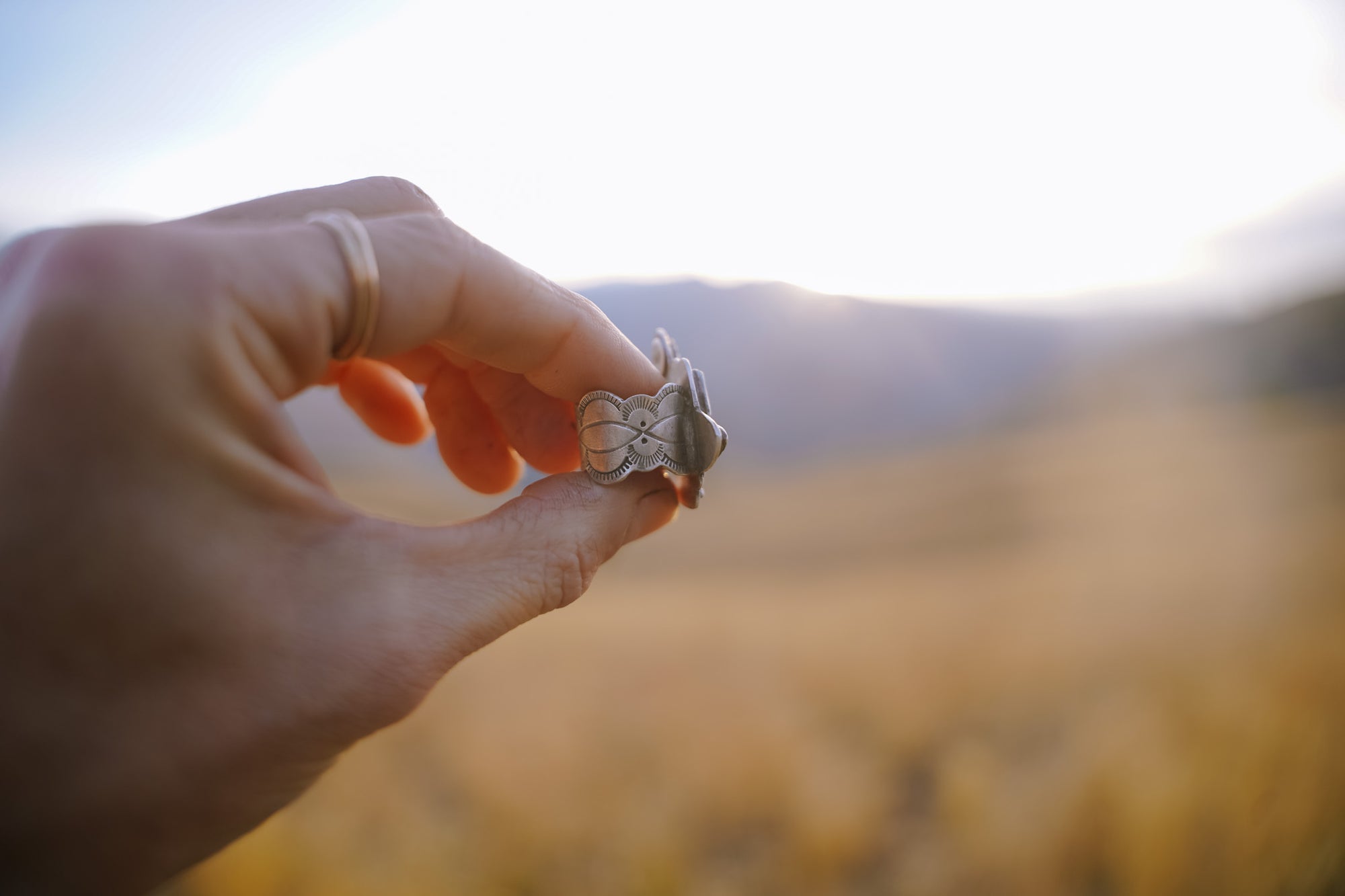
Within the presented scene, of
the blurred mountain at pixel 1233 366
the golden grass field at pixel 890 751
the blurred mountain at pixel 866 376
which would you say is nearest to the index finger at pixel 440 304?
the golden grass field at pixel 890 751

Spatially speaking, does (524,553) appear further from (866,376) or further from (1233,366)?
(866,376)

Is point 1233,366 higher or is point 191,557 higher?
point 191,557

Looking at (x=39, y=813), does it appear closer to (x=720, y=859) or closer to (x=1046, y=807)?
(x=720, y=859)

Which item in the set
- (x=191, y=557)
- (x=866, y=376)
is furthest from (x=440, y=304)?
(x=866, y=376)

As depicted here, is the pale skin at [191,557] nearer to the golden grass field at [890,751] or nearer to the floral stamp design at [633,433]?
the floral stamp design at [633,433]

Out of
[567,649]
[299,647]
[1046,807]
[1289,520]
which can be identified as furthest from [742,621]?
[1289,520]

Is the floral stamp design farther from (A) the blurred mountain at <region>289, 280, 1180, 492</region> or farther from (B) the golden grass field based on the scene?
(A) the blurred mountain at <region>289, 280, 1180, 492</region>
